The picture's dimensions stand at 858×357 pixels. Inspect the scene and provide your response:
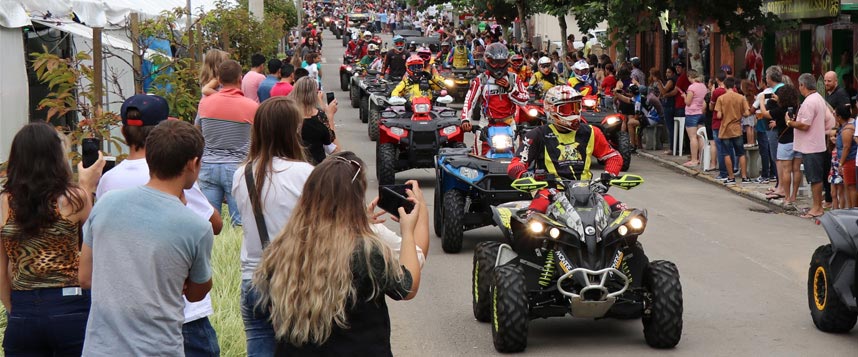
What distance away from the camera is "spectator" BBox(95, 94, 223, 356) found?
18.6 ft

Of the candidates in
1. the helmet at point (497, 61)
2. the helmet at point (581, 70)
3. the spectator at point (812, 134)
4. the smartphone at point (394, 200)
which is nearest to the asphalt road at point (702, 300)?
the spectator at point (812, 134)

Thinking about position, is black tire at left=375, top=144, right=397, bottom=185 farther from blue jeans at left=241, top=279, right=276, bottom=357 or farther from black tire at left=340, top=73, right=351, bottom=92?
black tire at left=340, top=73, right=351, bottom=92

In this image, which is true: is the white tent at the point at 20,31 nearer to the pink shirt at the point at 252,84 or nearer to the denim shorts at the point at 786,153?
the pink shirt at the point at 252,84

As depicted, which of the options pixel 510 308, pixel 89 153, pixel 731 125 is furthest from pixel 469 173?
pixel 731 125

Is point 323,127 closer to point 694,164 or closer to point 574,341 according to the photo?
point 574,341

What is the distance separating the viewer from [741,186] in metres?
18.9

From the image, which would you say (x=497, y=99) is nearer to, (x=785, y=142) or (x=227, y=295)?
(x=785, y=142)

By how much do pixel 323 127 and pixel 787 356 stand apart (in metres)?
3.87

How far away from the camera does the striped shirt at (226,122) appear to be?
10.2 metres

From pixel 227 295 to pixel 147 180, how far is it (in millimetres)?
3421

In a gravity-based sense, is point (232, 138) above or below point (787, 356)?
above

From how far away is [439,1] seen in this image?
50031 millimetres

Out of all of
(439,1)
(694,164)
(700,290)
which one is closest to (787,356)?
(700,290)

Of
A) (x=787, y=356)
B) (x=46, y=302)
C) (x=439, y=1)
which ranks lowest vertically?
(x=787, y=356)
